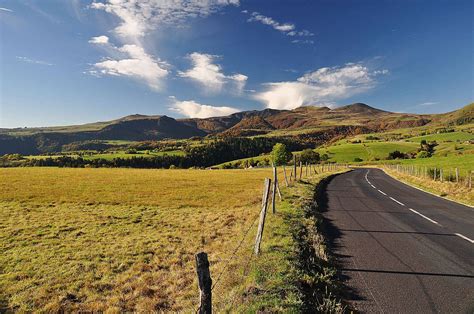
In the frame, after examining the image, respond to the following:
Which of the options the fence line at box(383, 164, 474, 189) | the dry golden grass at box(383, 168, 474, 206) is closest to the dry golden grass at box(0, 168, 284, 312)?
the dry golden grass at box(383, 168, 474, 206)

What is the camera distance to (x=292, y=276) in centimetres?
811

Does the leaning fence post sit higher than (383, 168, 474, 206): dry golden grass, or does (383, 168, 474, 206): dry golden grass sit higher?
the leaning fence post

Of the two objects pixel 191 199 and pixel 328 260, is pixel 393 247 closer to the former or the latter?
pixel 328 260

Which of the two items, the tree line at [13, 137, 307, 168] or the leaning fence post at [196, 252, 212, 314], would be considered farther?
the tree line at [13, 137, 307, 168]

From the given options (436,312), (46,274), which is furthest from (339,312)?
(46,274)

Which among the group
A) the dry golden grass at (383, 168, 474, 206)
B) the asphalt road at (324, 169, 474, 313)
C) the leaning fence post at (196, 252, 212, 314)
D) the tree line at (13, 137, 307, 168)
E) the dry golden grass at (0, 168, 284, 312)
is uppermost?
the leaning fence post at (196, 252, 212, 314)

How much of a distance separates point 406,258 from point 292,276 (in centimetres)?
457

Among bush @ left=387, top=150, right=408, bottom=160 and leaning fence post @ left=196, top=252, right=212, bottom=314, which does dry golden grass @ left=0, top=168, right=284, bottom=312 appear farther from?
bush @ left=387, top=150, right=408, bottom=160

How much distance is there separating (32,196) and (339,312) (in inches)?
1346

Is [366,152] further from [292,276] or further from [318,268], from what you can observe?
[292,276]

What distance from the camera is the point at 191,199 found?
97.2 ft

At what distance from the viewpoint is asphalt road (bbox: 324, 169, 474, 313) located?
274 inches

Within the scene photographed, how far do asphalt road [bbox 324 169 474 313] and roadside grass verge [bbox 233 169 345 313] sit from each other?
0.58 meters

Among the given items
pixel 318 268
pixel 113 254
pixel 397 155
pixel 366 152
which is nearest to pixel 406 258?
pixel 318 268
